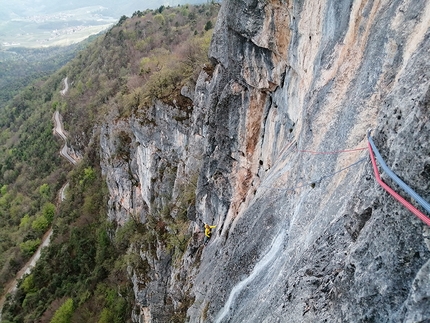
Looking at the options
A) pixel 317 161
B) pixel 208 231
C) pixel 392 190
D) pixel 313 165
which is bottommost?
pixel 208 231

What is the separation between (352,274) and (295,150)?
6.26m

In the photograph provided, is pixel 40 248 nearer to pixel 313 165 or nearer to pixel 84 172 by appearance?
pixel 84 172

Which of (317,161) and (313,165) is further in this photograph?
(313,165)

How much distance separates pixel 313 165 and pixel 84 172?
4988cm

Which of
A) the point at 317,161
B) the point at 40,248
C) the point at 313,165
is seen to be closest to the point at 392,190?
the point at 317,161

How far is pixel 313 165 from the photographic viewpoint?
27.8 ft

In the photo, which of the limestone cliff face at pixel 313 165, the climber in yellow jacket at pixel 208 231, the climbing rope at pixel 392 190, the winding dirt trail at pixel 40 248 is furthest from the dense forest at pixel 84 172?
the climbing rope at pixel 392 190

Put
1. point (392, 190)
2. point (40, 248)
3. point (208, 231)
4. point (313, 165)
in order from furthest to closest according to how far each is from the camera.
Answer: point (40, 248) < point (208, 231) < point (313, 165) < point (392, 190)

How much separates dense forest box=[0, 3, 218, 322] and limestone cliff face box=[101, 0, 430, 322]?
295 inches

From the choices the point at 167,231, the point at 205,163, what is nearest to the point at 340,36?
the point at 205,163

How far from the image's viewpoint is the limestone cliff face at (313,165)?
14.8ft

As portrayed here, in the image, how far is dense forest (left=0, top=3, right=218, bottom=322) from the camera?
114 ft

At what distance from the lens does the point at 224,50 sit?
56.4 feet

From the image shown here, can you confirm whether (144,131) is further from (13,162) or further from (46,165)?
(13,162)
